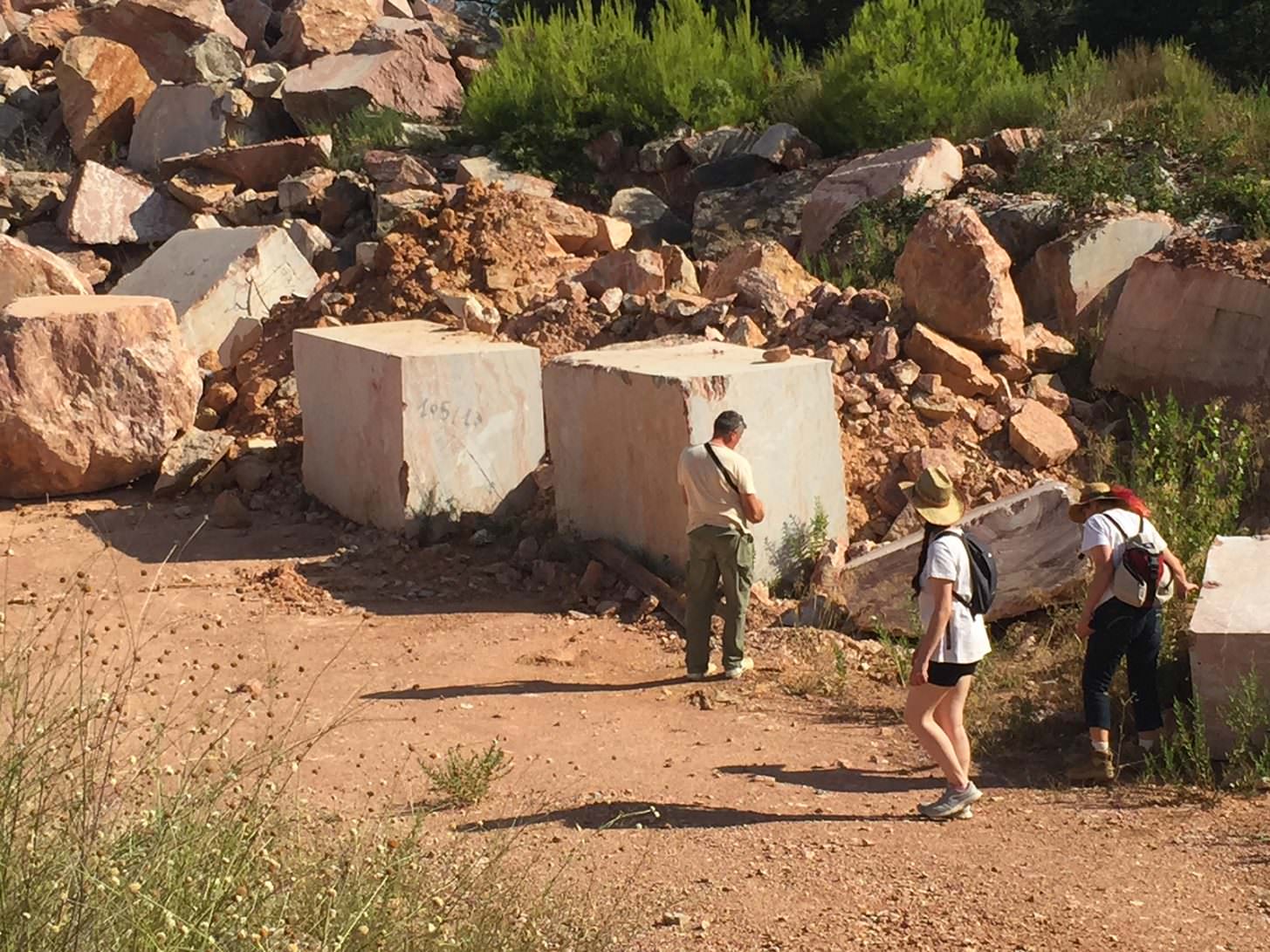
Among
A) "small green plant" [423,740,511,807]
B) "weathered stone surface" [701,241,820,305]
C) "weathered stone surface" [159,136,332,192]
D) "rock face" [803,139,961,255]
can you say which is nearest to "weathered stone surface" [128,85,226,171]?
"weathered stone surface" [159,136,332,192]

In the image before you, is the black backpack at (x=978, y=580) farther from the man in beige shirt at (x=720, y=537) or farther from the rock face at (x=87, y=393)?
the rock face at (x=87, y=393)

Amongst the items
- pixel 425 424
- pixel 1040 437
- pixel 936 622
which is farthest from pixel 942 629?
pixel 425 424

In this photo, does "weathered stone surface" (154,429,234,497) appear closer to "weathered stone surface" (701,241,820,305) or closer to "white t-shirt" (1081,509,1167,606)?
"weathered stone surface" (701,241,820,305)

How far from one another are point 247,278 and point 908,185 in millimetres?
5585

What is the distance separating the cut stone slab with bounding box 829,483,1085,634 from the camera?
307 inches

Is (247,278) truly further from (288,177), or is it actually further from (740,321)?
(740,321)

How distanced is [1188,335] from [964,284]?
1418 millimetres

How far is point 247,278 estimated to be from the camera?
1352 cm

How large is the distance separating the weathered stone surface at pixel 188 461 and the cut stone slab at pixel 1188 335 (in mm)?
6128

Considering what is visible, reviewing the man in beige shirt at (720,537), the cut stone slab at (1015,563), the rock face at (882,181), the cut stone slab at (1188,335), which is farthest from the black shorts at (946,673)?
the rock face at (882,181)

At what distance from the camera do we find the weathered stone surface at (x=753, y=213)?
45.3ft

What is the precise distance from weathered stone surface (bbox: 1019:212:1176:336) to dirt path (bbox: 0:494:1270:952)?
14.5 feet

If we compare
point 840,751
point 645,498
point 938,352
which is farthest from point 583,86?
point 840,751

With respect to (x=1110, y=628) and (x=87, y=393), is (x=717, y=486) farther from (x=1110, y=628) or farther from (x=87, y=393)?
(x=87, y=393)
